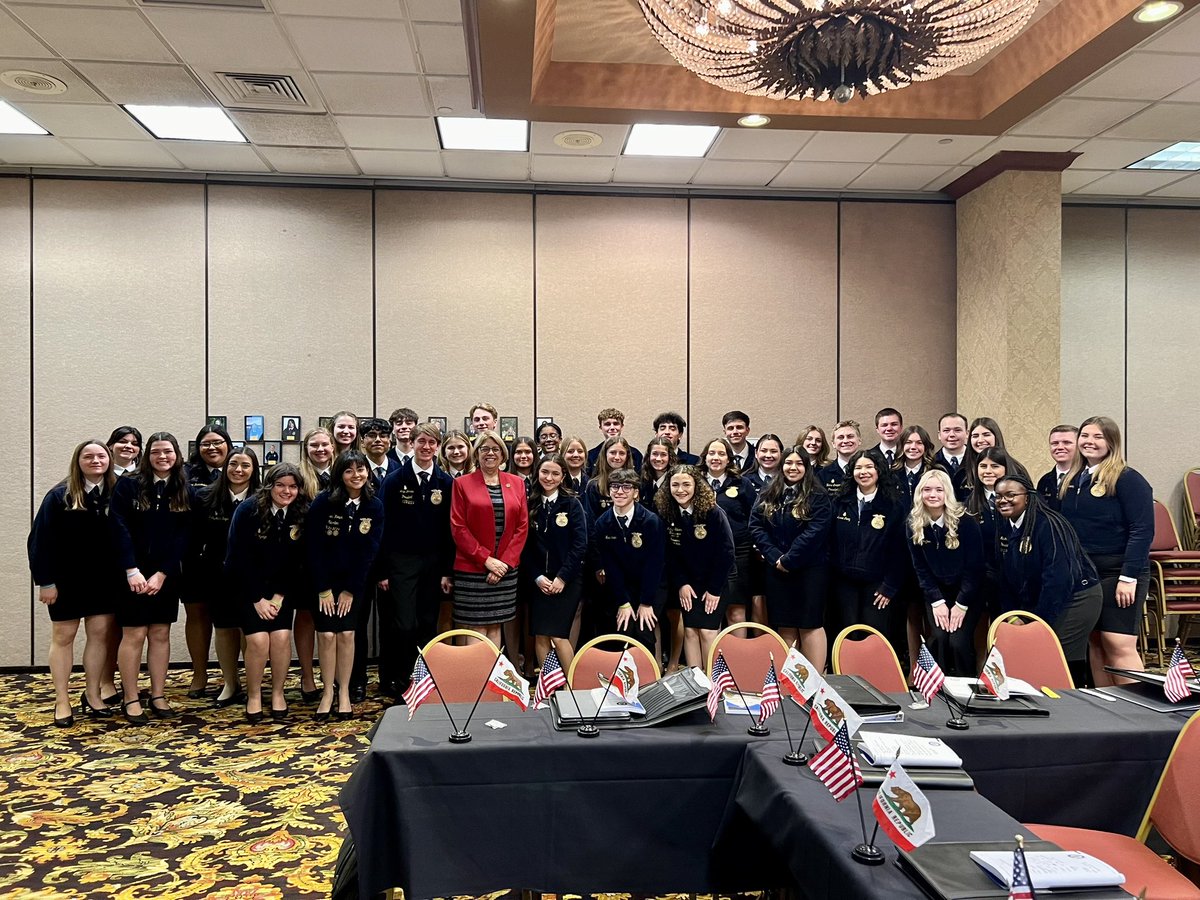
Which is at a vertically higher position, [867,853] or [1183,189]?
[1183,189]

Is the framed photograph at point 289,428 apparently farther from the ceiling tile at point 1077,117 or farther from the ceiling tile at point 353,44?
the ceiling tile at point 1077,117

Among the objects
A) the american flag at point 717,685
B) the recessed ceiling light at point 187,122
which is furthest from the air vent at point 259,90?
the american flag at point 717,685

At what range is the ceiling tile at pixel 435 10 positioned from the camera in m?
4.12

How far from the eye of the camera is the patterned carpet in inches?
125

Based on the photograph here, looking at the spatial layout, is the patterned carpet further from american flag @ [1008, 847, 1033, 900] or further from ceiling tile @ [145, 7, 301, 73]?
ceiling tile @ [145, 7, 301, 73]

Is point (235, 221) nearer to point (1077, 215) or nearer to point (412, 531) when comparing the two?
point (412, 531)

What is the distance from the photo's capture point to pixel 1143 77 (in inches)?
199

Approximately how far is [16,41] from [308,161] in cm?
212

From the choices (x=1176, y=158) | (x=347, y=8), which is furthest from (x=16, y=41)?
(x=1176, y=158)

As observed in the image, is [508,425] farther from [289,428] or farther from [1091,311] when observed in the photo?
[1091,311]

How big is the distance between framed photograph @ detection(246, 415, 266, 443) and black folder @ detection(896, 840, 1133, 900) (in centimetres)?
609

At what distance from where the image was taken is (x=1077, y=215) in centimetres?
764

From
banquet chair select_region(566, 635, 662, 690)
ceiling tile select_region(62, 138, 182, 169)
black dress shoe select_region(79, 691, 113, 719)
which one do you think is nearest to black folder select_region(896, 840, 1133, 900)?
banquet chair select_region(566, 635, 662, 690)

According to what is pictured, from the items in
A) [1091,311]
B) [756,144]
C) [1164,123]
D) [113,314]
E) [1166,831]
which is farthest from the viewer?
[1091,311]
